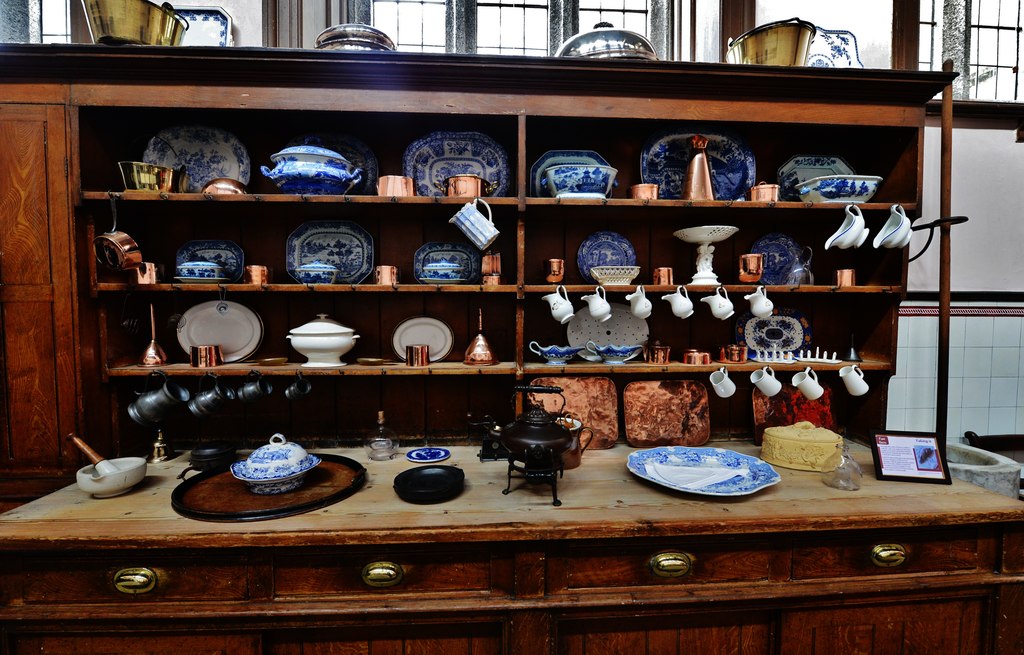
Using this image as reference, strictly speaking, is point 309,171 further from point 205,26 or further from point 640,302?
point 640,302

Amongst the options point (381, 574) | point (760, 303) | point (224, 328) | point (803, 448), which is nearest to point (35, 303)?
point (224, 328)

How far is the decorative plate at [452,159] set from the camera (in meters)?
1.80

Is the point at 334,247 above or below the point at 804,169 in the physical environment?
below

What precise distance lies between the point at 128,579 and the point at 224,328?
94 centimetres

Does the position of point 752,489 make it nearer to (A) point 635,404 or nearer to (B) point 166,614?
(A) point 635,404

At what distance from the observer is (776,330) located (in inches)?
76.7

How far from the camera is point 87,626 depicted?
115 centimetres

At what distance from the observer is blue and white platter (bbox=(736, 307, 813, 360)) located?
6.37ft

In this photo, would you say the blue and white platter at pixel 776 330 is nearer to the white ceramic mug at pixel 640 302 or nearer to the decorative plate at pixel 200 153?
the white ceramic mug at pixel 640 302

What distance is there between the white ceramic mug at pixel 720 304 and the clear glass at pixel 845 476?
24.1 inches

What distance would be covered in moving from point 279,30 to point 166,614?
6.93ft

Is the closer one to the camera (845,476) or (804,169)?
(845,476)

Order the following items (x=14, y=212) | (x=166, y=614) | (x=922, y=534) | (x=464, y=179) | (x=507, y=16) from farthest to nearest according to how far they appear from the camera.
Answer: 1. (x=507, y=16)
2. (x=464, y=179)
3. (x=14, y=212)
4. (x=922, y=534)
5. (x=166, y=614)

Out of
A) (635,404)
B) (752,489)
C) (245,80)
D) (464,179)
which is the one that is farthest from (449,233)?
(752,489)
